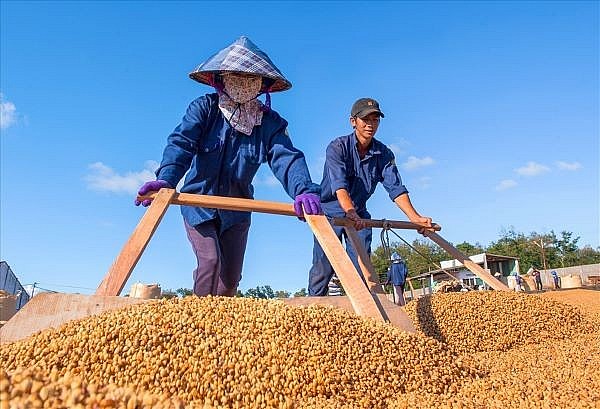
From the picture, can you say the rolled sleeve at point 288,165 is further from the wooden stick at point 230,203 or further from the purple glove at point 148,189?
the purple glove at point 148,189

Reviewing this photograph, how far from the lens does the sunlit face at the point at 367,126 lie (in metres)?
3.53

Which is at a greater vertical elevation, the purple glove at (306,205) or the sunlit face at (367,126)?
the sunlit face at (367,126)

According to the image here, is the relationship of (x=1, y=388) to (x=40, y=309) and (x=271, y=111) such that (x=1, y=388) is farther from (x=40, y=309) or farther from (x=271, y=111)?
(x=271, y=111)

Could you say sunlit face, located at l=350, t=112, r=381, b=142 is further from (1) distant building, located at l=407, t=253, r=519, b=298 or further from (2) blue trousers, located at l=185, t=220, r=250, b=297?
(1) distant building, located at l=407, t=253, r=519, b=298

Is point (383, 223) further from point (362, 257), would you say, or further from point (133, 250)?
point (133, 250)

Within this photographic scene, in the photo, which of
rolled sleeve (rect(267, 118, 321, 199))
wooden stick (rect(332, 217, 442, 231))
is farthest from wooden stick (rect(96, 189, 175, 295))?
wooden stick (rect(332, 217, 442, 231))

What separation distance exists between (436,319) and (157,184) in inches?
70.0

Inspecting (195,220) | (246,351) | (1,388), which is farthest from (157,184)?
(1,388)

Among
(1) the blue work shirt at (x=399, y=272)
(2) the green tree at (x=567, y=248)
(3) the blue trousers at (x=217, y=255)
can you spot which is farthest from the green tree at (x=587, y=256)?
(3) the blue trousers at (x=217, y=255)

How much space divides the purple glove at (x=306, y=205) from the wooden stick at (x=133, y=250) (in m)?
0.59

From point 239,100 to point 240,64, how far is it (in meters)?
0.20

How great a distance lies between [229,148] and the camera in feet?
8.99

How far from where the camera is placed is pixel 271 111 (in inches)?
113

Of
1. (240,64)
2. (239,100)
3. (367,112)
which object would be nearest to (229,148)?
(239,100)
